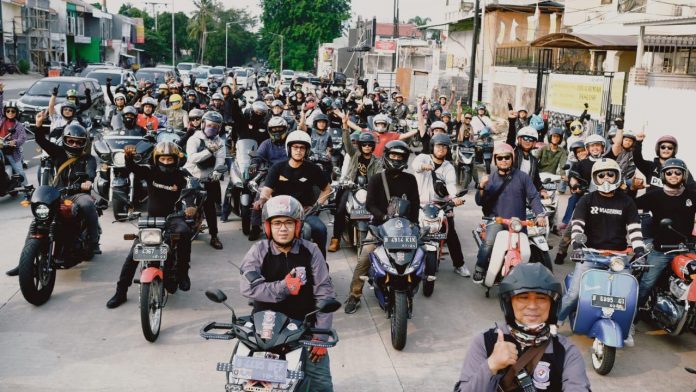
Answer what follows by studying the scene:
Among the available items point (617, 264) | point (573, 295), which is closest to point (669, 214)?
point (617, 264)

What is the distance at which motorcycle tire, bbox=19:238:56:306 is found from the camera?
23.9 feet

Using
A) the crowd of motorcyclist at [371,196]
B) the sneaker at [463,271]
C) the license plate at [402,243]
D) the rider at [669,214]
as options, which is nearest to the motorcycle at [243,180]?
the crowd of motorcyclist at [371,196]

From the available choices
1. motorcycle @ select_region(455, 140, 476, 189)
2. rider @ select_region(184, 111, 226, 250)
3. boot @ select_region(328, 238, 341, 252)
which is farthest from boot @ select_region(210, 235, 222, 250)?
motorcycle @ select_region(455, 140, 476, 189)

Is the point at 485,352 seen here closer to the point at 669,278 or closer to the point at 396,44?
the point at 669,278

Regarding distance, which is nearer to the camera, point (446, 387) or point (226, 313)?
point (446, 387)

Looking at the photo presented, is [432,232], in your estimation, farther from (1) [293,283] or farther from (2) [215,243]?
(1) [293,283]

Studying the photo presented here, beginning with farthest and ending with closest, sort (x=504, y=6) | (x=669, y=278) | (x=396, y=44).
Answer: (x=396, y=44) < (x=504, y=6) < (x=669, y=278)

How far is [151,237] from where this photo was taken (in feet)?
22.7

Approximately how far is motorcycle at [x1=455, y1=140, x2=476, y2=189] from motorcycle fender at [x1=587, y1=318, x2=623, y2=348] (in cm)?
884

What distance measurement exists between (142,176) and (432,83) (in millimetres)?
34924

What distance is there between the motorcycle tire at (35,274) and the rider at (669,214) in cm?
584

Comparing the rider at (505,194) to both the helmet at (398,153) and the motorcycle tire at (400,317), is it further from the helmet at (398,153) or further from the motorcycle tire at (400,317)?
the motorcycle tire at (400,317)

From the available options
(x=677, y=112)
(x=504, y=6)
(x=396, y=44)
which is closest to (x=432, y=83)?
(x=504, y=6)

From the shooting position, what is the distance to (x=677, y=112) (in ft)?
55.9
